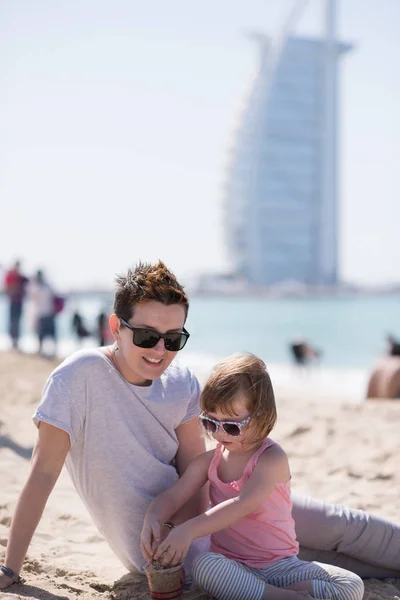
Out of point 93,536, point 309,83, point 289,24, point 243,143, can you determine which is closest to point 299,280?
point 243,143

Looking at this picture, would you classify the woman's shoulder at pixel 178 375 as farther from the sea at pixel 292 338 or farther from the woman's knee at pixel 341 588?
the sea at pixel 292 338

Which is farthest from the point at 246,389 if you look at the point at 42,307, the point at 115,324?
the point at 42,307

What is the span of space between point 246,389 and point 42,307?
904 cm

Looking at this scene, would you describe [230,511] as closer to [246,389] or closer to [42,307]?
[246,389]

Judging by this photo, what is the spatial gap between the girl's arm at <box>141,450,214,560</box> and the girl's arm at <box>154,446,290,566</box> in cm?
6

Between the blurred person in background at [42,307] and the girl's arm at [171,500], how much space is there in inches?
341

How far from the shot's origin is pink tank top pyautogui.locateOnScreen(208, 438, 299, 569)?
2.02 meters

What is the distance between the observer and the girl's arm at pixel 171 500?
1970 mm

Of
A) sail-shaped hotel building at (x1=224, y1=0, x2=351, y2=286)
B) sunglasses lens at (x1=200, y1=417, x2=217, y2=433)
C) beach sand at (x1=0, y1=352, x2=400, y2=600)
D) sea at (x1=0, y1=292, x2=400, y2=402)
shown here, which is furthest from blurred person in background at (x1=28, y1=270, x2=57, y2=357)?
sail-shaped hotel building at (x1=224, y1=0, x2=351, y2=286)

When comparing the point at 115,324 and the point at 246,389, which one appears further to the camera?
the point at 115,324

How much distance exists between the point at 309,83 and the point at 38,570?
87.6 metres

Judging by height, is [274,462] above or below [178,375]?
below

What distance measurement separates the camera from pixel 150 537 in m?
1.97

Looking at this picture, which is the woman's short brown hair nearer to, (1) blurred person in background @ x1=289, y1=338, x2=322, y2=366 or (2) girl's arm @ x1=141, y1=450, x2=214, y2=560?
(2) girl's arm @ x1=141, y1=450, x2=214, y2=560
